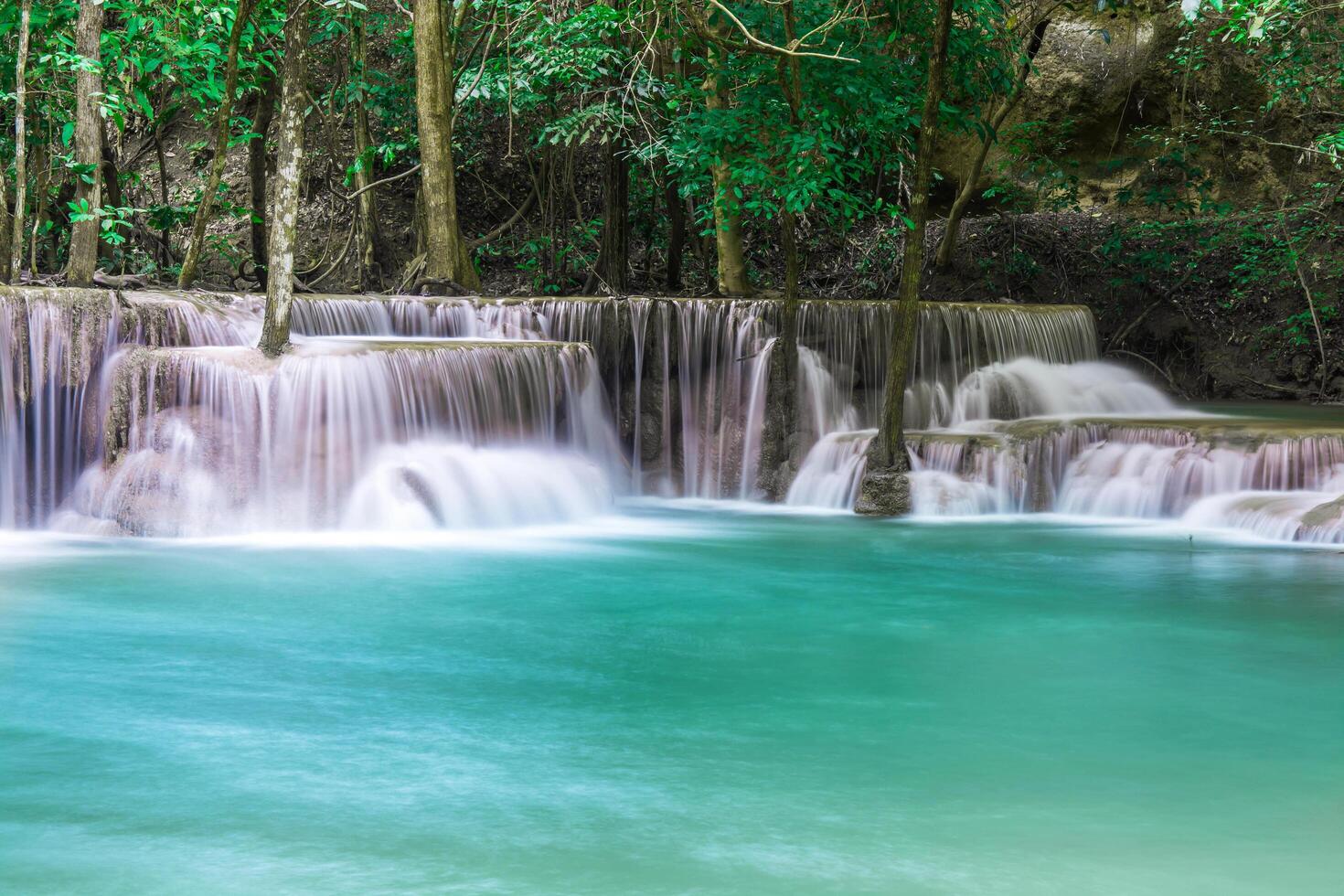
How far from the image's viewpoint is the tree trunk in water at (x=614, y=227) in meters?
16.9

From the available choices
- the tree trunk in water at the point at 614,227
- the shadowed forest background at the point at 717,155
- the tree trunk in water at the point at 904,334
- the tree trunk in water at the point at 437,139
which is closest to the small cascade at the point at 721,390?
the shadowed forest background at the point at 717,155

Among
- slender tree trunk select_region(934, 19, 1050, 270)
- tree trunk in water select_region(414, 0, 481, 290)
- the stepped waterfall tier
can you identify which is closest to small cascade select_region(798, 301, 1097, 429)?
the stepped waterfall tier

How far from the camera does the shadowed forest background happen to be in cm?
1243

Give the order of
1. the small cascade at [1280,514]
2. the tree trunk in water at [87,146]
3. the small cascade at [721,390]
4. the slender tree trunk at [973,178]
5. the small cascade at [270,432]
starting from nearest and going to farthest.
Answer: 1. the small cascade at [1280,514]
2. the small cascade at [270,432]
3. the tree trunk in water at [87,146]
4. the small cascade at [721,390]
5. the slender tree trunk at [973,178]

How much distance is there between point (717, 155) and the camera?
1245 cm

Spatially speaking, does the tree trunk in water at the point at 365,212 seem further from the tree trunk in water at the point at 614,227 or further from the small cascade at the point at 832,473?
the small cascade at the point at 832,473

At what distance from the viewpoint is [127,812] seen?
16.3 ft

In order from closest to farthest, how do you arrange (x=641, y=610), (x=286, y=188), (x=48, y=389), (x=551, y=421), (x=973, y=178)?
(x=641, y=610) → (x=48, y=389) → (x=286, y=188) → (x=551, y=421) → (x=973, y=178)

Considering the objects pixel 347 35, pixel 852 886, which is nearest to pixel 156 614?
pixel 852 886

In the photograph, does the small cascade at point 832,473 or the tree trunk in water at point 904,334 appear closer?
the tree trunk in water at point 904,334

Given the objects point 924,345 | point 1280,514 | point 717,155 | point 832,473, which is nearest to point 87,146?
point 717,155

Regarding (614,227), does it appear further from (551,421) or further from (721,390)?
(551,421)

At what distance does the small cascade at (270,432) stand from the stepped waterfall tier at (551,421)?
0.05 ft

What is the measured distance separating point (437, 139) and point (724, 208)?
320cm
